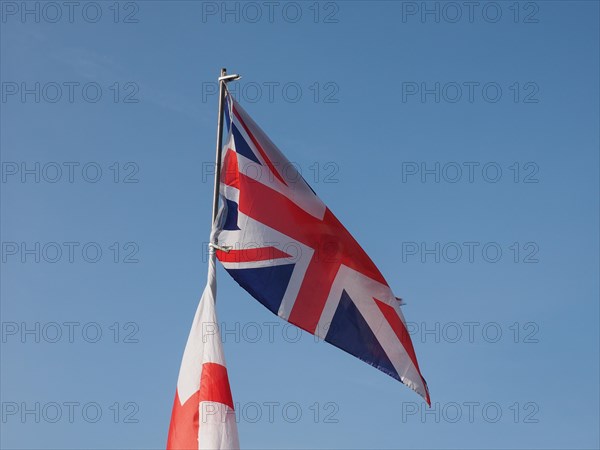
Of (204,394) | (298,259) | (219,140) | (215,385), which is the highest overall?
(219,140)

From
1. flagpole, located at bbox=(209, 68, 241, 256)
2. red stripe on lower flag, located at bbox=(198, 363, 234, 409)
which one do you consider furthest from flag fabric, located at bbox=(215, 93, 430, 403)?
red stripe on lower flag, located at bbox=(198, 363, 234, 409)

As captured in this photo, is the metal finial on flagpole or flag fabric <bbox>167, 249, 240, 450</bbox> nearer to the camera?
flag fabric <bbox>167, 249, 240, 450</bbox>

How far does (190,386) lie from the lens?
1972 cm

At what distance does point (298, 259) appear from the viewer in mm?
21281

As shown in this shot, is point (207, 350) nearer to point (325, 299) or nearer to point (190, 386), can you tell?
point (190, 386)

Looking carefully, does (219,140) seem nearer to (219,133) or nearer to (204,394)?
(219,133)

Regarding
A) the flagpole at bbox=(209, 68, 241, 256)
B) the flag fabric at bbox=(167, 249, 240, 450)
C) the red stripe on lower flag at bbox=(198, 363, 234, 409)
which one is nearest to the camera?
the flag fabric at bbox=(167, 249, 240, 450)

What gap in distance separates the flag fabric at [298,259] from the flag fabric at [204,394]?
3.88ft

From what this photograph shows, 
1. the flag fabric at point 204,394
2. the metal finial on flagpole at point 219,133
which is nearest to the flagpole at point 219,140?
the metal finial on flagpole at point 219,133

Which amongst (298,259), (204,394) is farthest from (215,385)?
(298,259)

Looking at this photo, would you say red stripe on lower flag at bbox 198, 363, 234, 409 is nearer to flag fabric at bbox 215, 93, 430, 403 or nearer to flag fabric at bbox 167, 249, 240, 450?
flag fabric at bbox 167, 249, 240, 450

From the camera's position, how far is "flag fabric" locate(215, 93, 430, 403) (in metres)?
20.9

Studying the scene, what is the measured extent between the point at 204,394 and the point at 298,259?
3.31m

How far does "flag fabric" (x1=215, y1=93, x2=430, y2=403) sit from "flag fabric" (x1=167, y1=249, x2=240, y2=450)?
118 centimetres
